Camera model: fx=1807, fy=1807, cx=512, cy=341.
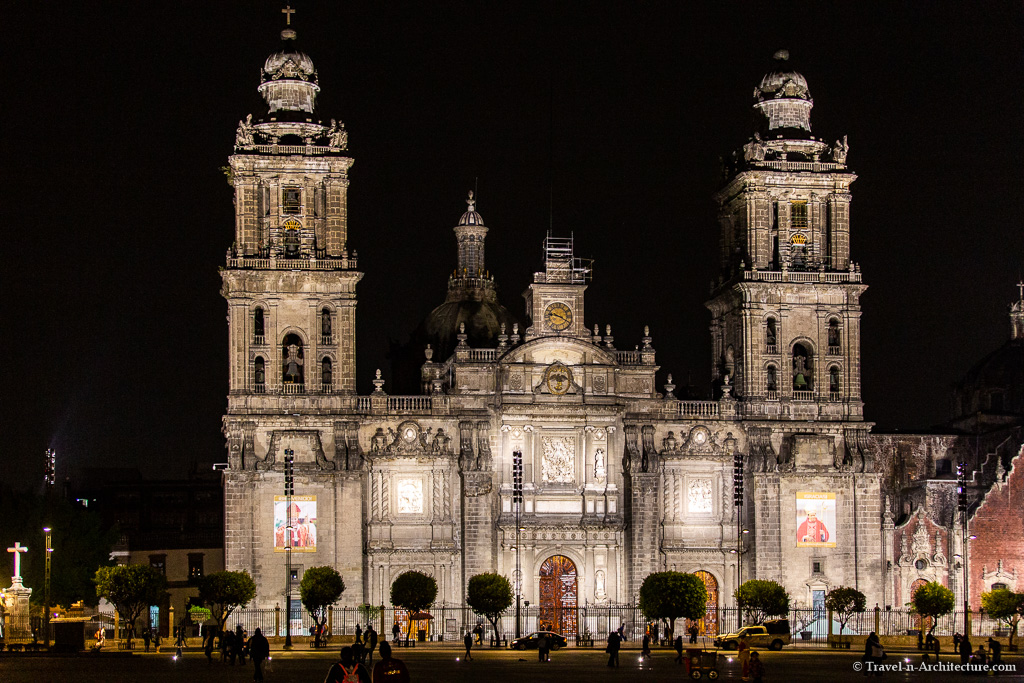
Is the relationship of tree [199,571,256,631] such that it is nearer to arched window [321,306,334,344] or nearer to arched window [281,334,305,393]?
arched window [281,334,305,393]

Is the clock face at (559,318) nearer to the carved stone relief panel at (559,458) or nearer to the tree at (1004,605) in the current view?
the carved stone relief panel at (559,458)

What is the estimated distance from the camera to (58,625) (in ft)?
237

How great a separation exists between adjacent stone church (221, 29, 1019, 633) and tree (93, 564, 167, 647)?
5.90 meters

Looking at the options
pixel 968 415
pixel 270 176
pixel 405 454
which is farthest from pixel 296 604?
pixel 968 415

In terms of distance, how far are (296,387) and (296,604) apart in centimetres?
1088

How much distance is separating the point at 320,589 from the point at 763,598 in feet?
68.3

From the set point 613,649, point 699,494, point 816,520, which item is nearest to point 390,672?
point 613,649

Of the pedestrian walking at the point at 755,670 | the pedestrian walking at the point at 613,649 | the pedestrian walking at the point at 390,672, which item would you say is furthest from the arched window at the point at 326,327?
the pedestrian walking at the point at 390,672

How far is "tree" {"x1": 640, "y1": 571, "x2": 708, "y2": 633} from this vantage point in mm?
83375

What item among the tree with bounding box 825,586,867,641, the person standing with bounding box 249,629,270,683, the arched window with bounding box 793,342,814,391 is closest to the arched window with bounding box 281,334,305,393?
the arched window with bounding box 793,342,814,391

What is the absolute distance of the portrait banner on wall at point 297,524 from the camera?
8919cm

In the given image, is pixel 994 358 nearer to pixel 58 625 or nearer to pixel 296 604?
pixel 296 604

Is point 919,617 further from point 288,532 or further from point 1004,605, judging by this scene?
point 288,532

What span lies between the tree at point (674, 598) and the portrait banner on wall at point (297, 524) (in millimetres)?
17052
